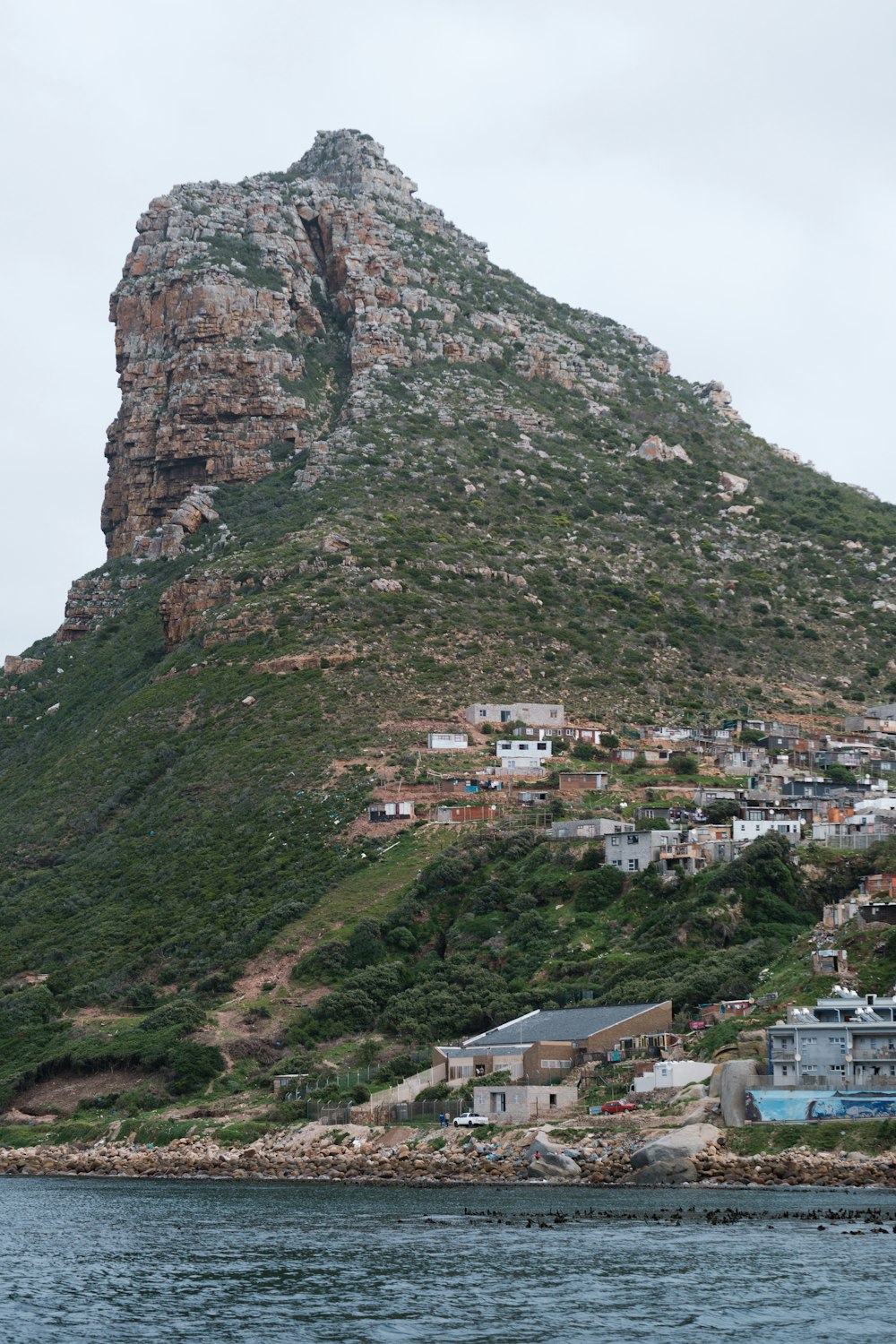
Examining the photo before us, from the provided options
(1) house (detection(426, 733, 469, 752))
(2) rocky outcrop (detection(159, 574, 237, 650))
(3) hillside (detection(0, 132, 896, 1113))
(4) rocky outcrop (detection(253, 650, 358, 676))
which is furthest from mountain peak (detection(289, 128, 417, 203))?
(1) house (detection(426, 733, 469, 752))

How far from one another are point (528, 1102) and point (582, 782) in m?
38.5

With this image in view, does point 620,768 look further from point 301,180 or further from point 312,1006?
point 301,180

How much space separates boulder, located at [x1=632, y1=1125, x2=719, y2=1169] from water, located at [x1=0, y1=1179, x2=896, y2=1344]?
1.78 metres

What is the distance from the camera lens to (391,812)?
107500mm

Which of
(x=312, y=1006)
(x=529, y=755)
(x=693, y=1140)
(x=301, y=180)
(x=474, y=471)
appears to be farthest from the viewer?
(x=301, y=180)

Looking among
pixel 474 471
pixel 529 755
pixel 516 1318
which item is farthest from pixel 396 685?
pixel 516 1318

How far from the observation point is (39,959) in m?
106

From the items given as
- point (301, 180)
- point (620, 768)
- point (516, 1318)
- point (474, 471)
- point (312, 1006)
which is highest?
point (301, 180)

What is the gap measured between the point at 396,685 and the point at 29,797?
27.5 m

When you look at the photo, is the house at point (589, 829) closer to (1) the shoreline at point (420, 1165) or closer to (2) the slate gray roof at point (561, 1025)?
(2) the slate gray roof at point (561, 1025)

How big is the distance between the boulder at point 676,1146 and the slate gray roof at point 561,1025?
11336 millimetres

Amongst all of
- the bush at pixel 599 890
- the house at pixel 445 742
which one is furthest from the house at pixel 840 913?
the house at pixel 445 742

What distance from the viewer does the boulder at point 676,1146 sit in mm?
66000

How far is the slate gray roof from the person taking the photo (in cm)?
7950
